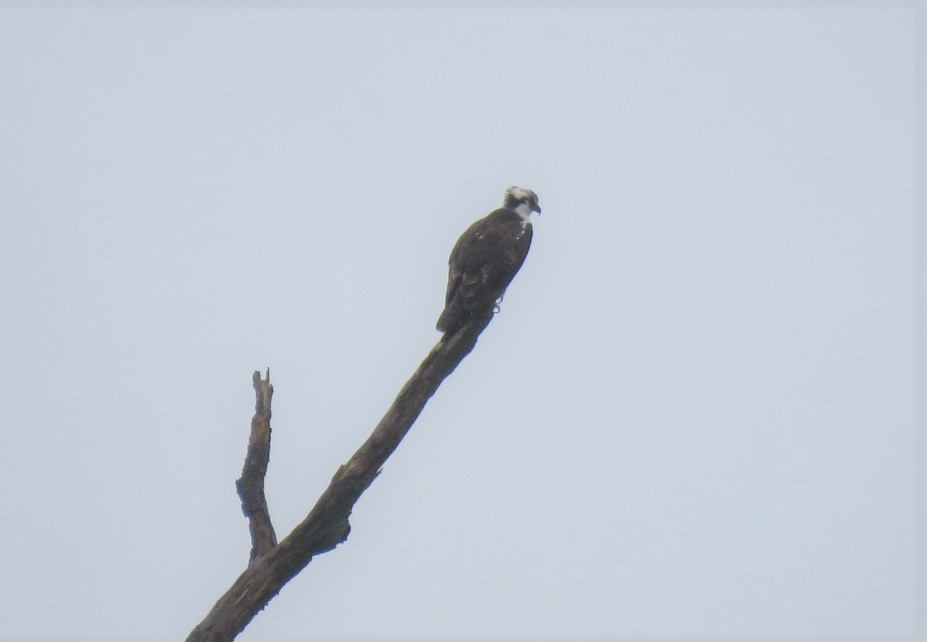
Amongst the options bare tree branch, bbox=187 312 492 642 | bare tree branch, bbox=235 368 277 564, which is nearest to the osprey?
bare tree branch, bbox=187 312 492 642

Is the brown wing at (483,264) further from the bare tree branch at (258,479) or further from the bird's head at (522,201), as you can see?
the bare tree branch at (258,479)

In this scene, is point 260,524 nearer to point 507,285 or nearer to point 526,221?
point 507,285

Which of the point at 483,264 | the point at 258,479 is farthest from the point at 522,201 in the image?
the point at 258,479

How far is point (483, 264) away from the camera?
34.1 ft

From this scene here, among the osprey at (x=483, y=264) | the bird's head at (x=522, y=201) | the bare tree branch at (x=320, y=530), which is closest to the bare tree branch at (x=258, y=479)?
the bare tree branch at (x=320, y=530)

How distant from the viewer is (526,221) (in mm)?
11688

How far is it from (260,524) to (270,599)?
2.20 feet

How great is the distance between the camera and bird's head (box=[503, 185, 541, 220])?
12703 millimetres

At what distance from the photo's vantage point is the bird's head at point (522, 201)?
12703 mm

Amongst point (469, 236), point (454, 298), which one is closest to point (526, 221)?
point (469, 236)

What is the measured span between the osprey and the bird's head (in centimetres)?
57

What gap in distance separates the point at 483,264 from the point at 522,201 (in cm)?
259

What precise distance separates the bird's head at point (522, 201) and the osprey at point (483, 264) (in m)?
0.57

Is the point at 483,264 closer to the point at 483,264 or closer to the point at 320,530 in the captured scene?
the point at 483,264
